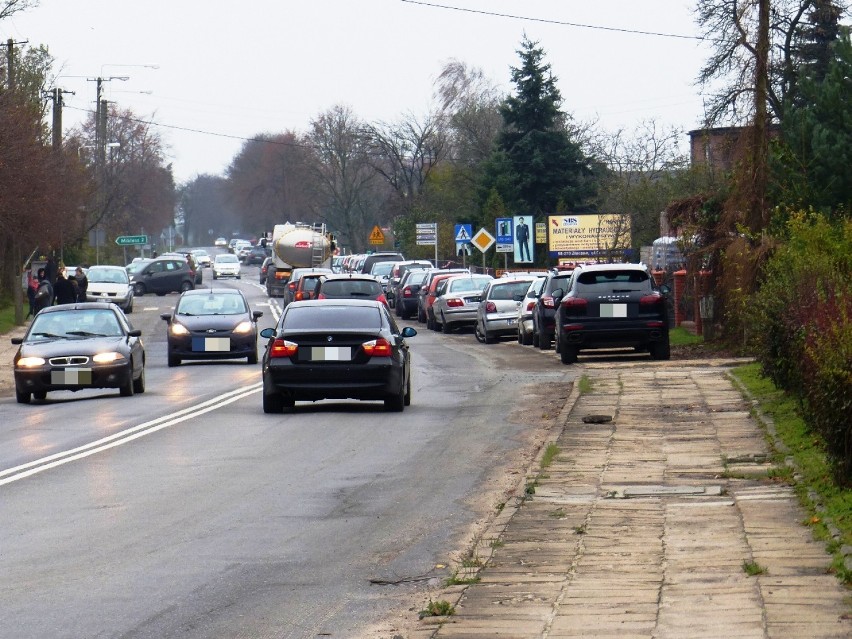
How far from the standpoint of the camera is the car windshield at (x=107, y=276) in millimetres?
58562

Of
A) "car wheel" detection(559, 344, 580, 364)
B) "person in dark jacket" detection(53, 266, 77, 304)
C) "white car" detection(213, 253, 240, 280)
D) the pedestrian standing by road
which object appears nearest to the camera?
"car wheel" detection(559, 344, 580, 364)

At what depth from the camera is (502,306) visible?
3675 cm

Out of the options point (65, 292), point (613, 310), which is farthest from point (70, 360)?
point (65, 292)

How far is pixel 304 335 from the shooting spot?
724 inches

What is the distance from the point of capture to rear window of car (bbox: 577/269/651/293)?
26406 millimetres

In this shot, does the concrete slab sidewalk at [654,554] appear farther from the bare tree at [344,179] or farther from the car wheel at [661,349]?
the bare tree at [344,179]

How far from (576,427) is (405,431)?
1907mm

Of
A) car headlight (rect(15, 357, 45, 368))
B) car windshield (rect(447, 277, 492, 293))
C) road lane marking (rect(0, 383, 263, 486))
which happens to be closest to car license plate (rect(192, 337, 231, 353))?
road lane marking (rect(0, 383, 263, 486))

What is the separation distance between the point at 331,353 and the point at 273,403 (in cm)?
103

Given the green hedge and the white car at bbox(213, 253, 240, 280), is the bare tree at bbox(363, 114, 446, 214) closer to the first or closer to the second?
the white car at bbox(213, 253, 240, 280)

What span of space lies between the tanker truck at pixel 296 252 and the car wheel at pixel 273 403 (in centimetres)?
5127

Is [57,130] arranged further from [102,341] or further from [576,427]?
[576,427]

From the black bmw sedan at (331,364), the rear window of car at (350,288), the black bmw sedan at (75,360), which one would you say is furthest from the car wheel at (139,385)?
the rear window of car at (350,288)

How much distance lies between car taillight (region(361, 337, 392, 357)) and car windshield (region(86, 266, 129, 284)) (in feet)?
136
